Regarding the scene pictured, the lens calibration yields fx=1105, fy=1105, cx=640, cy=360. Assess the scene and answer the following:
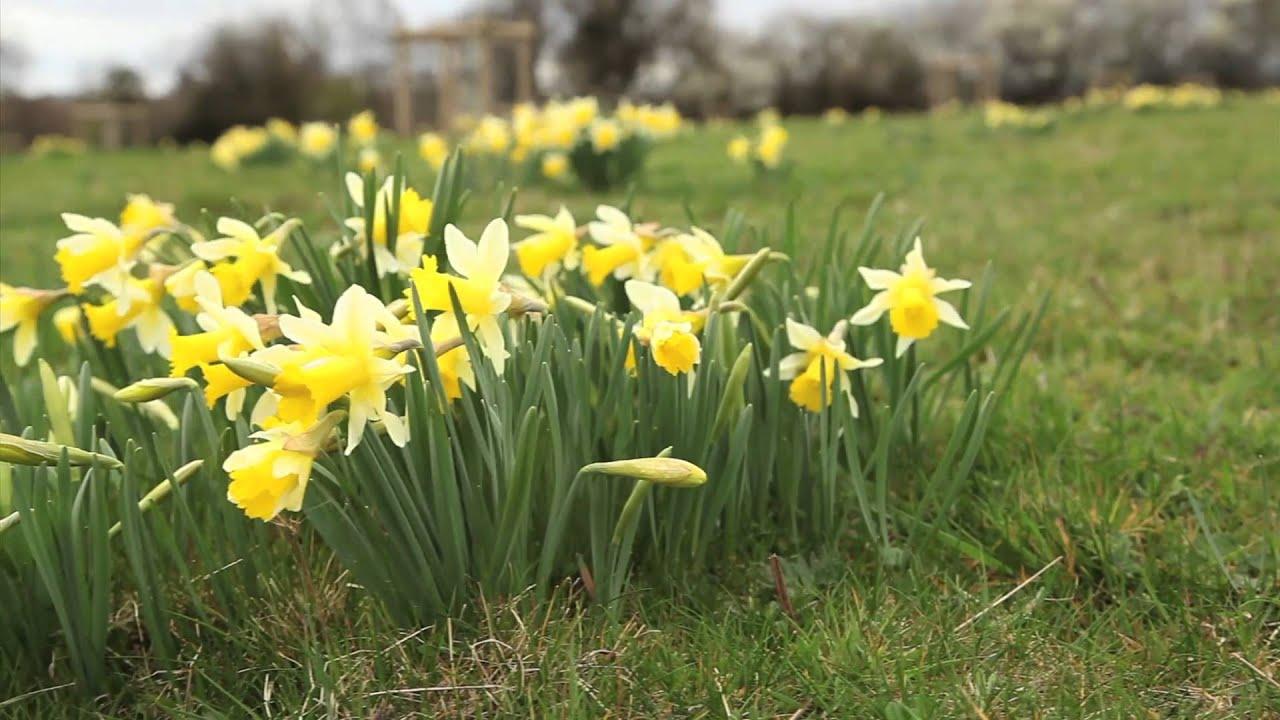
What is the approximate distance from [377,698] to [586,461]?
0.37 meters

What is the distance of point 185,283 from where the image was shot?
1.61 meters

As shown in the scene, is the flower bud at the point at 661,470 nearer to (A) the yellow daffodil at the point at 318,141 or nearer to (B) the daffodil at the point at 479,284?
(B) the daffodil at the point at 479,284

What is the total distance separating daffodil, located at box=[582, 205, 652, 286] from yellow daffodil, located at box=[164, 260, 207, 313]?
0.57 m

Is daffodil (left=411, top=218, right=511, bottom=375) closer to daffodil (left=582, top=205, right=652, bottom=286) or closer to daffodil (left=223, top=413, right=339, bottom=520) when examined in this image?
daffodil (left=223, top=413, right=339, bottom=520)

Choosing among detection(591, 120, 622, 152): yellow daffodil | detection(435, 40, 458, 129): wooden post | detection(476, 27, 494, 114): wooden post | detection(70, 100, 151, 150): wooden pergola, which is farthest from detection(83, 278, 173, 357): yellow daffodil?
detection(70, 100, 151, 150): wooden pergola

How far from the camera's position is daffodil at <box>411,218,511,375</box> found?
125cm

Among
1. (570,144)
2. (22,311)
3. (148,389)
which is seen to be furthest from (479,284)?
(570,144)

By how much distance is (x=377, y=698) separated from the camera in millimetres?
1238

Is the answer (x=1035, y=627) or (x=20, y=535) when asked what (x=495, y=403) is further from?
(x=1035, y=627)

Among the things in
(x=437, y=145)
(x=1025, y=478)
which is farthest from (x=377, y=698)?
(x=437, y=145)

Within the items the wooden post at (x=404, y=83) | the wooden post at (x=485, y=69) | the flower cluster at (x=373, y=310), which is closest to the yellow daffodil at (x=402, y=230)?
the flower cluster at (x=373, y=310)

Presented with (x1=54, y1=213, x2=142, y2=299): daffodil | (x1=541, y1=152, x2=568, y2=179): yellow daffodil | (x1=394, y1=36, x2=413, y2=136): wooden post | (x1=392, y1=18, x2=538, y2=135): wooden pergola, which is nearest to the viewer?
(x1=54, y1=213, x2=142, y2=299): daffodil

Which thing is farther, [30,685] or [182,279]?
[182,279]

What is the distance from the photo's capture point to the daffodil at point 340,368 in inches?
44.1
